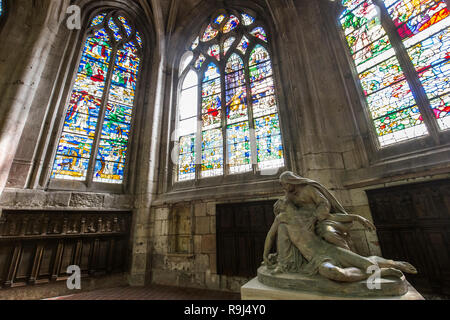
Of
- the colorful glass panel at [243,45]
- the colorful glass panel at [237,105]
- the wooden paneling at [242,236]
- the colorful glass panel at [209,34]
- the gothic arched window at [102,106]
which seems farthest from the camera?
the colorful glass panel at [209,34]

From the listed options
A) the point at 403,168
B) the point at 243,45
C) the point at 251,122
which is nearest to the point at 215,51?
the point at 243,45

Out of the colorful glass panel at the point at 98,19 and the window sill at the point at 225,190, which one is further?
the colorful glass panel at the point at 98,19

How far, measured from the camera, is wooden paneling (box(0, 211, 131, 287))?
356 centimetres

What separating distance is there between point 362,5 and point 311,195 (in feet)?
15.3

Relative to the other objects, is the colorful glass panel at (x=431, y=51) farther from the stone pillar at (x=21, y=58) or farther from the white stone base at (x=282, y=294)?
the stone pillar at (x=21, y=58)

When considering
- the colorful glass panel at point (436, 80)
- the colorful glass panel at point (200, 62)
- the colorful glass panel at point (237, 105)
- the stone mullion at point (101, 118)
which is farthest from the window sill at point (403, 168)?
the stone mullion at point (101, 118)

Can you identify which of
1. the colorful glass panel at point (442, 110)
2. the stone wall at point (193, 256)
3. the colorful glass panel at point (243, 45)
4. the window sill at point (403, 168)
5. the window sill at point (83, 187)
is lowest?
the stone wall at point (193, 256)

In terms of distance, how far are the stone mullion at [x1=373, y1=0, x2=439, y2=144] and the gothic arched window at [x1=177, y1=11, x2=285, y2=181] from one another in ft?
7.55

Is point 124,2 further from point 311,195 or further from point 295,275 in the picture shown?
point 295,275

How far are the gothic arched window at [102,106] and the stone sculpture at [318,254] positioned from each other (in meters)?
4.54

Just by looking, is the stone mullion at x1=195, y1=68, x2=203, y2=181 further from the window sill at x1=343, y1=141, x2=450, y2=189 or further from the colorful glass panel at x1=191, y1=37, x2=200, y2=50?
the window sill at x1=343, y1=141, x2=450, y2=189

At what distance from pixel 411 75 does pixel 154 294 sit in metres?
5.90

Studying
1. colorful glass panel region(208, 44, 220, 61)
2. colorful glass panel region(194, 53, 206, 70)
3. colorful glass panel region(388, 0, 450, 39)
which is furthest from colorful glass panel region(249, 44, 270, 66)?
colorful glass panel region(388, 0, 450, 39)

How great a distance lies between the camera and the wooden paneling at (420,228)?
2.57 meters
